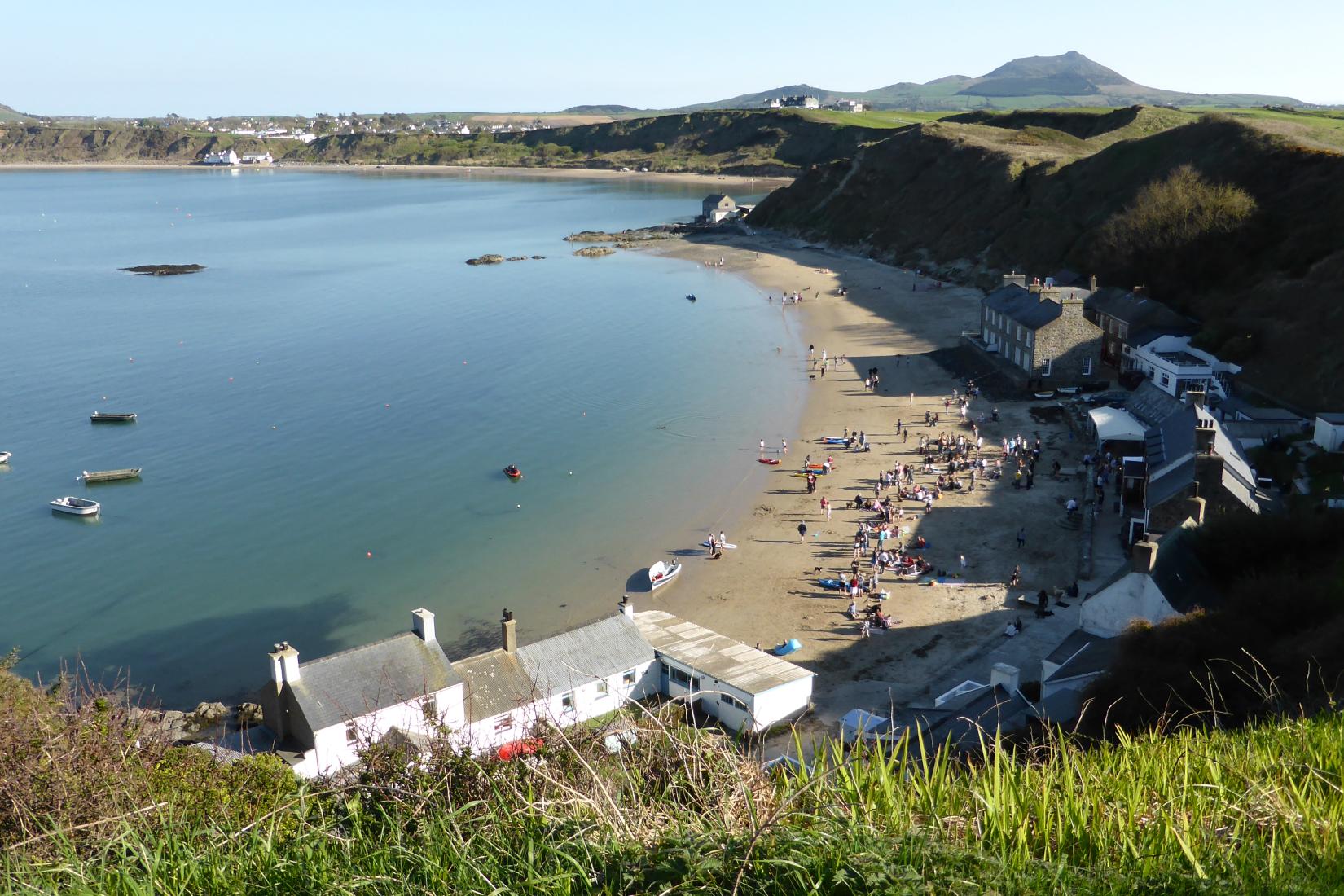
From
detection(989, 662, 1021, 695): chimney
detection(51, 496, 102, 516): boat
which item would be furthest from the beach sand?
detection(51, 496, 102, 516): boat

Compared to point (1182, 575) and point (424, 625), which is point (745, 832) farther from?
point (1182, 575)

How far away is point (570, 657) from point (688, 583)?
8564 mm

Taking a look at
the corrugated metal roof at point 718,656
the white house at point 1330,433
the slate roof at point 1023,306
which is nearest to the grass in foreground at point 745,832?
the corrugated metal roof at point 718,656

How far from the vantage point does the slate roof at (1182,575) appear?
21781mm

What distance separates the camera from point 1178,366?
43.0 metres

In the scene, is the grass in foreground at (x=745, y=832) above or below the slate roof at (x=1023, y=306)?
above

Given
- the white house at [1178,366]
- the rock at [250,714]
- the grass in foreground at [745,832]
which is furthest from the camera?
the white house at [1178,366]

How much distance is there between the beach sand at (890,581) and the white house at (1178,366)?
4.66 metres

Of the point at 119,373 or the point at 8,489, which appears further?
the point at 119,373

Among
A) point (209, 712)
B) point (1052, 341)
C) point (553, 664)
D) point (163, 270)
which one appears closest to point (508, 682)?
point (553, 664)

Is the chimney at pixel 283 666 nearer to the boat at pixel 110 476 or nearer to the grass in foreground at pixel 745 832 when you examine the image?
the grass in foreground at pixel 745 832

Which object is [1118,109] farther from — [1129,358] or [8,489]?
[8,489]

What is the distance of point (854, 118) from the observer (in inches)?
7657

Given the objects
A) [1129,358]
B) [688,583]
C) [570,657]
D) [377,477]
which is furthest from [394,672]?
[1129,358]
